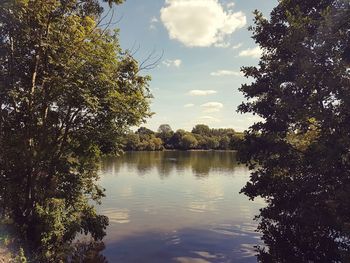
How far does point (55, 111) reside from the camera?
64.3ft

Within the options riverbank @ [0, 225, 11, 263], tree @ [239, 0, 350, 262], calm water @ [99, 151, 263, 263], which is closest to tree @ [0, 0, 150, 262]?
riverbank @ [0, 225, 11, 263]

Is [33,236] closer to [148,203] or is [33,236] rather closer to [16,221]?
[16,221]

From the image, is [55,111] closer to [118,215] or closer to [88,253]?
[88,253]

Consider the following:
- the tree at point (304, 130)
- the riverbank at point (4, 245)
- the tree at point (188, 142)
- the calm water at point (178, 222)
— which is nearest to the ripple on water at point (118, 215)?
the calm water at point (178, 222)

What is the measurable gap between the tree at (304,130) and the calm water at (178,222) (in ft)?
24.1

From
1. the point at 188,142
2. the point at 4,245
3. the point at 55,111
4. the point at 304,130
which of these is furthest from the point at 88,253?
the point at 188,142

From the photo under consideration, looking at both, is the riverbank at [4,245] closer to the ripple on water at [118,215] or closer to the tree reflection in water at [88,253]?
the tree reflection in water at [88,253]

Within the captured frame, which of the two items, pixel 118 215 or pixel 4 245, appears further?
pixel 118 215

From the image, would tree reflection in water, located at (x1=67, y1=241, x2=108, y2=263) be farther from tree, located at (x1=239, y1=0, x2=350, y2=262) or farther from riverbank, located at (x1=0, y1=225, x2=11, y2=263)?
tree, located at (x1=239, y1=0, x2=350, y2=262)

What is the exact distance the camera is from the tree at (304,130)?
15156mm

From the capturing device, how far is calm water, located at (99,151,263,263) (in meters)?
23.5

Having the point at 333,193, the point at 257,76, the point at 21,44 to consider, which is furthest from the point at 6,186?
the point at 333,193

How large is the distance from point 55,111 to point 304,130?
13556mm

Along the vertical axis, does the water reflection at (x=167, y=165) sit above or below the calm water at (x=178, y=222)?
above
